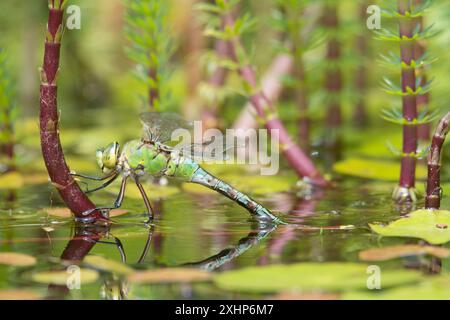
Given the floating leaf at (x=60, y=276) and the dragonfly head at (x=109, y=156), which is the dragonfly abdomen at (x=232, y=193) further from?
the floating leaf at (x=60, y=276)

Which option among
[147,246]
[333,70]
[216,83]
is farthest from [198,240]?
[333,70]

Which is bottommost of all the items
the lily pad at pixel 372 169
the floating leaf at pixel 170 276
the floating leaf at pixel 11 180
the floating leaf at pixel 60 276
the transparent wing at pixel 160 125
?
the floating leaf at pixel 60 276

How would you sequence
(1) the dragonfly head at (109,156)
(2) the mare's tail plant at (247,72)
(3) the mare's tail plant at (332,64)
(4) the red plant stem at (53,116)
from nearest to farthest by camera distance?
(4) the red plant stem at (53,116), (1) the dragonfly head at (109,156), (2) the mare's tail plant at (247,72), (3) the mare's tail plant at (332,64)

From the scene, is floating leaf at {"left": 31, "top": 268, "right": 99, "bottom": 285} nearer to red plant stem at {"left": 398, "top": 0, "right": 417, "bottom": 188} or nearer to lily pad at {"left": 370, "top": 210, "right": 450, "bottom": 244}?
lily pad at {"left": 370, "top": 210, "right": 450, "bottom": 244}

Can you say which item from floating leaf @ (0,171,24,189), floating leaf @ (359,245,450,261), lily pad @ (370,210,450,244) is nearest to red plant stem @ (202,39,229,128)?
floating leaf @ (0,171,24,189)

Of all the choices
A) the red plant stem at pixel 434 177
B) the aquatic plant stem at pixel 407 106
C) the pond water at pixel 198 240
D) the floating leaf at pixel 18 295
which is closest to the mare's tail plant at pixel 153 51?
the pond water at pixel 198 240

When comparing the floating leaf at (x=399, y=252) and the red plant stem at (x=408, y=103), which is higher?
the red plant stem at (x=408, y=103)
